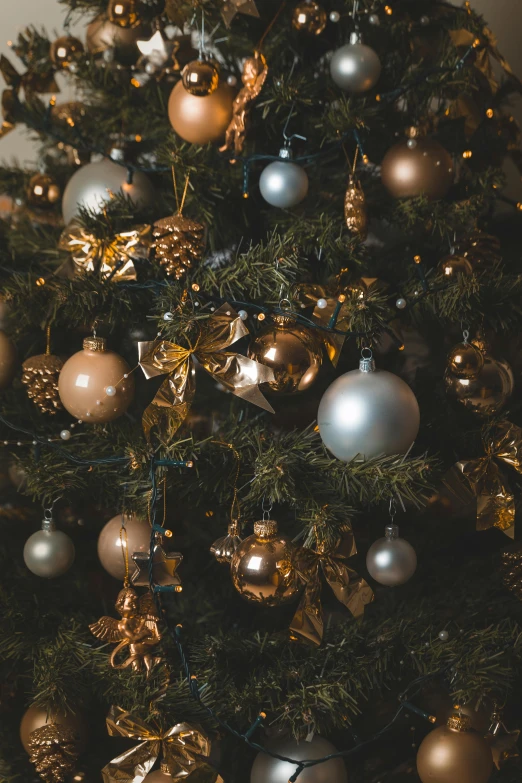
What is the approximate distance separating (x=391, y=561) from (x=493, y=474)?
162 mm

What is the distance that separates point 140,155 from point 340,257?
0.34 metres

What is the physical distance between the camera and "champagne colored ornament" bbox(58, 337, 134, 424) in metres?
0.90

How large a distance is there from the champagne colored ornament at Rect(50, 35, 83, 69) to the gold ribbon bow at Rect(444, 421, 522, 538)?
27.2 inches

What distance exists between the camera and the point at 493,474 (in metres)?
0.95

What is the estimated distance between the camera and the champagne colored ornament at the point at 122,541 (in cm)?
94

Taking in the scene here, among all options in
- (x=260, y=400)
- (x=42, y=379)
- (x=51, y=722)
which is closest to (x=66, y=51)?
(x=42, y=379)

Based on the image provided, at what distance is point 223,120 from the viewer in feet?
3.11

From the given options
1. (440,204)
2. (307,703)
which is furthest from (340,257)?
(307,703)

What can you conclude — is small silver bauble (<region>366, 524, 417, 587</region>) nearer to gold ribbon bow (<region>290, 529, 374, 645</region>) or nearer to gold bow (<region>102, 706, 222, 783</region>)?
gold ribbon bow (<region>290, 529, 374, 645</region>)

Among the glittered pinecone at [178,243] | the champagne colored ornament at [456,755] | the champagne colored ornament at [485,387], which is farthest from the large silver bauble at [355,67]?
the champagne colored ornament at [456,755]

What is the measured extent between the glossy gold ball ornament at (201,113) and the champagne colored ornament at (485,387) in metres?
0.40

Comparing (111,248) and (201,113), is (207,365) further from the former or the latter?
(201,113)

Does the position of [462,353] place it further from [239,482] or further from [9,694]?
[9,694]

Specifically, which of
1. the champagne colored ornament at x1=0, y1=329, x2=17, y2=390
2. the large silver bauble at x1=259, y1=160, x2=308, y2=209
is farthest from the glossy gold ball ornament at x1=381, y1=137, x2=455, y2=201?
the champagne colored ornament at x1=0, y1=329, x2=17, y2=390
